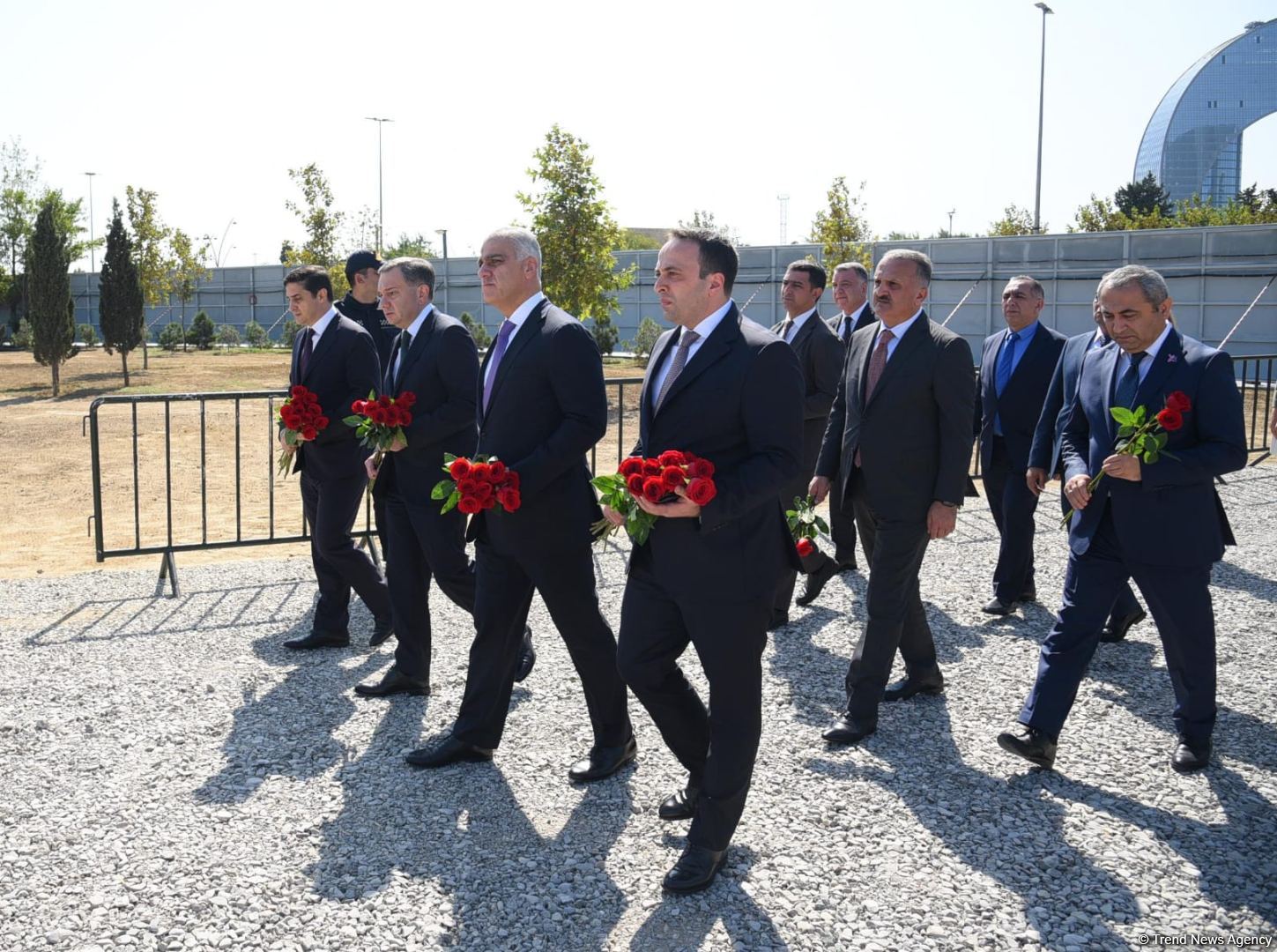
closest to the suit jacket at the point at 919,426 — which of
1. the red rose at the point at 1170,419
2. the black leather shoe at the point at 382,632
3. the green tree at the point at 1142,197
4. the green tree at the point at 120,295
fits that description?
the red rose at the point at 1170,419

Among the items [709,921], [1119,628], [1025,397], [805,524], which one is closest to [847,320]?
[1025,397]

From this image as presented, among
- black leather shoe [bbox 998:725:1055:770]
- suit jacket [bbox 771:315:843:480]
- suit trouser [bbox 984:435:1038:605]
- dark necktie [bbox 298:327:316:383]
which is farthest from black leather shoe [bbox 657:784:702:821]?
suit trouser [bbox 984:435:1038:605]

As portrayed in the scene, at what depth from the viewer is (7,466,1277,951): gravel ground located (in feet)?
11.7

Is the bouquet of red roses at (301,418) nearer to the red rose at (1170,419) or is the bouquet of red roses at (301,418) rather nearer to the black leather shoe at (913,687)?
the black leather shoe at (913,687)

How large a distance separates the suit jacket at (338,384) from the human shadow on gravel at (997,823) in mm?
3130

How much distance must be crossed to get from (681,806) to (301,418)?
3.13 metres

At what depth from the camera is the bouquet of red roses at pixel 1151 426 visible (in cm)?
452

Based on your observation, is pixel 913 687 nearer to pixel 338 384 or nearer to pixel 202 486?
pixel 338 384

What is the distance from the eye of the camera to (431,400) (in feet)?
18.4

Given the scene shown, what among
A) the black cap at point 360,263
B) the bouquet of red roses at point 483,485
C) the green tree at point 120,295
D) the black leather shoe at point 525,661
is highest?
the green tree at point 120,295

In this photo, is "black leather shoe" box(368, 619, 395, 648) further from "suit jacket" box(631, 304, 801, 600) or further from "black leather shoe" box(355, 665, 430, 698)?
"suit jacket" box(631, 304, 801, 600)

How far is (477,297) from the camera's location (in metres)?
46.8

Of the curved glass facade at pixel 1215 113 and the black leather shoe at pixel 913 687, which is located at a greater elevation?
the curved glass facade at pixel 1215 113

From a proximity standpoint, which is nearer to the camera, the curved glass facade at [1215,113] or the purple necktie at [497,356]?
the purple necktie at [497,356]
